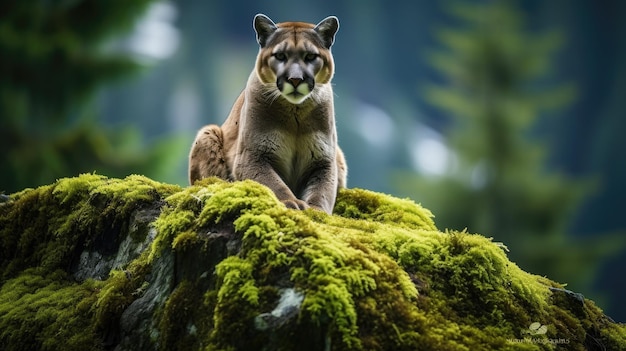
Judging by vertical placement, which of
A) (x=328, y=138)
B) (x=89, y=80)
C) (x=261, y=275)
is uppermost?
(x=89, y=80)

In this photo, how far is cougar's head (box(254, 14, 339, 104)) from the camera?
6922 millimetres

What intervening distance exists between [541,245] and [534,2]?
29.9 metres

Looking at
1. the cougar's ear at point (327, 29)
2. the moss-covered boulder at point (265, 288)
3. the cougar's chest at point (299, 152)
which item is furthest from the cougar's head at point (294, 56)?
the moss-covered boulder at point (265, 288)

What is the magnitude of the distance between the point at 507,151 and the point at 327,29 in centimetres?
2356

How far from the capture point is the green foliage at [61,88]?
1569cm

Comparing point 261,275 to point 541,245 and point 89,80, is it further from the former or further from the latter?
point 541,245

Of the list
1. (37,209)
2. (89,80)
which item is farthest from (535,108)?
(37,209)

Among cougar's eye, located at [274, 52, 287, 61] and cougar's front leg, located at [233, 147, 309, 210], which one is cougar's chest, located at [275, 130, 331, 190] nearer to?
cougar's front leg, located at [233, 147, 309, 210]

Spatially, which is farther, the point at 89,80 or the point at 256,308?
the point at 89,80

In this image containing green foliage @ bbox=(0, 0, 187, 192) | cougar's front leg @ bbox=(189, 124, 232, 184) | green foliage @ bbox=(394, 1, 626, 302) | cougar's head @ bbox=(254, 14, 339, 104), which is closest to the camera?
cougar's head @ bbox=(254, 14, 339, 104)

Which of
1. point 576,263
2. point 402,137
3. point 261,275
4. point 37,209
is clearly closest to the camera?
point 261,275

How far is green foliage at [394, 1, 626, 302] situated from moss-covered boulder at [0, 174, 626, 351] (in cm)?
2340

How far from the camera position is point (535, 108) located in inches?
1149

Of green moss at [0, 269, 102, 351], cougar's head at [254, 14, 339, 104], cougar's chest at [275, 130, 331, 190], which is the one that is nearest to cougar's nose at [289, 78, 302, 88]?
cougar's head at [254, 14, 339, 104]
